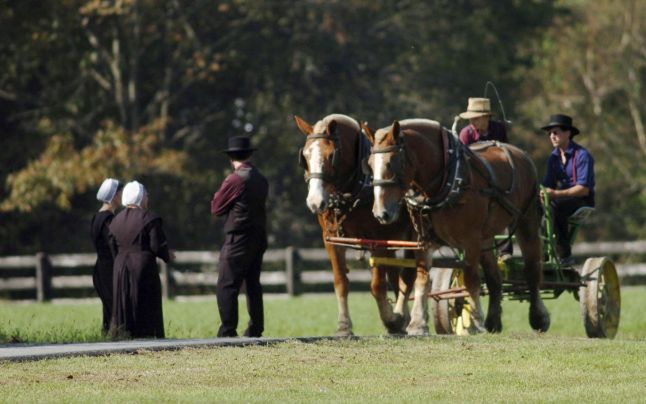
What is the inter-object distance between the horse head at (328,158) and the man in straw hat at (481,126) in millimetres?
1886

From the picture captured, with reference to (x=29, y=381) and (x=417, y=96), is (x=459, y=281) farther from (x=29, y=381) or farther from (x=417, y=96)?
(x=417, y=96)

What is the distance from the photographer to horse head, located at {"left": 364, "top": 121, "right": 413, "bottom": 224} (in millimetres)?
12852

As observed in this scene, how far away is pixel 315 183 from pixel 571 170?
3457mm

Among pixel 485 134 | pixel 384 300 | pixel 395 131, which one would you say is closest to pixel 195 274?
pixel 485 134

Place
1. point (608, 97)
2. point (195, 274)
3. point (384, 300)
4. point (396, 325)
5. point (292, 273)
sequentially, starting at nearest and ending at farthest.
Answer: point (384, 300) → point (396, 325) → point (292, 273) → point (195, 274) → point (608, 97)

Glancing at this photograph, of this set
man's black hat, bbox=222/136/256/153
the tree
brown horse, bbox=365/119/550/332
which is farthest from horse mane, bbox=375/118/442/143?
the tree

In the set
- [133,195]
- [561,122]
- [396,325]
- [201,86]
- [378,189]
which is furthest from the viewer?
[201,86]

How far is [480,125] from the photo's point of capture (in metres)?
15.4

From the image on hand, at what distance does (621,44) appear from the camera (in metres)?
45.9

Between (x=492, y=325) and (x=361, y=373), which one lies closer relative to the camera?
(x=361, y=373)

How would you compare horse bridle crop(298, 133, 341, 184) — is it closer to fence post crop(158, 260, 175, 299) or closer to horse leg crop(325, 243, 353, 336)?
horse leg crop(325, 243, 353, 336)

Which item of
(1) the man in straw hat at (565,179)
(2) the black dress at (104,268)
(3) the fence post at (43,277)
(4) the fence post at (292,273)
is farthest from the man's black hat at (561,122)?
(3) the fence post at (43,277)

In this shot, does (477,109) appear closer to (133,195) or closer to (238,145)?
(238,145)

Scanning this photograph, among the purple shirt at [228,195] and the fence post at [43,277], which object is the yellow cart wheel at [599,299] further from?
the fence post at [43,277]
